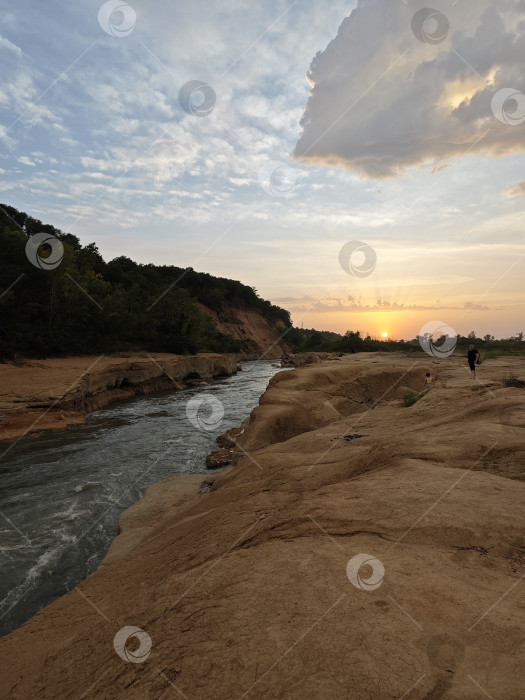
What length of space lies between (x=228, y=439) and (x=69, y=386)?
1054 cm

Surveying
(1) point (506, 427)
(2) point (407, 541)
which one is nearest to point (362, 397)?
(1) point (506, 427)

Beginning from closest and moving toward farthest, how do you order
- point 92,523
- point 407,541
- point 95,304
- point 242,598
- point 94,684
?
point 94,684, point 242,598, point 407,541, point 92,523, point 95,304

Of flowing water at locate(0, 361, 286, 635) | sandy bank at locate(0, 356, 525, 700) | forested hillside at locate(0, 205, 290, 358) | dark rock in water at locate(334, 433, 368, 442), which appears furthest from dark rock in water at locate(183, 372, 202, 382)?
sandy bank at locate(0, 356, 525, 700)

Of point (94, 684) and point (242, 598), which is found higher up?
point (242, 598)

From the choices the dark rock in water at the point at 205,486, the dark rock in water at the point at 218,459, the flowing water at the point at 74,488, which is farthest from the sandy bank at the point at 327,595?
the dark rock in water at the point at 218,459

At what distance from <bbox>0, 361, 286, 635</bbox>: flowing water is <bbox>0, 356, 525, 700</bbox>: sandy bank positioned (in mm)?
1846

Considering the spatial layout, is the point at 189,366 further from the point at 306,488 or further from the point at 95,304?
the point at 306,488

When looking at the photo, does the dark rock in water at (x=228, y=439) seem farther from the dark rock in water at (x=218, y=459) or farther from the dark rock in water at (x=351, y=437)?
the dark rock in water at (x=351, y=437)

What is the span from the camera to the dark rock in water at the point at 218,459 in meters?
12.8

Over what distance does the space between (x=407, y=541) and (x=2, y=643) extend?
4384 mm

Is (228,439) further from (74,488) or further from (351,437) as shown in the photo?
(351,437)

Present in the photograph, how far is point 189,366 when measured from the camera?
4025 cm

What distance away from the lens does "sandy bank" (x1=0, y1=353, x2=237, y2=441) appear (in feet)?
54.9

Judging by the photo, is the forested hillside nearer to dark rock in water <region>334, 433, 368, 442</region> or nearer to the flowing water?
the flowing water
